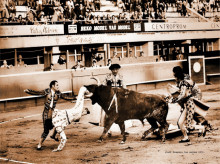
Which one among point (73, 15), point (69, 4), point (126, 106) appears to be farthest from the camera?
point (73, 15)

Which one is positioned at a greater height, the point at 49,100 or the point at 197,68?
the point at 197,68

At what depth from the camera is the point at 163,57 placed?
2088 cm

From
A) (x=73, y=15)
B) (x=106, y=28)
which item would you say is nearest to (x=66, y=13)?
(x=73, y=15)

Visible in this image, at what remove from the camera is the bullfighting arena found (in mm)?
6391

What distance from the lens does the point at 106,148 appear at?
7309 mm

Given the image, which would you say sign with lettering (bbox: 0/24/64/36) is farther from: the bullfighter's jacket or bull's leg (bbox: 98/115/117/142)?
bull's leg (bbox: 98/115/117/142)

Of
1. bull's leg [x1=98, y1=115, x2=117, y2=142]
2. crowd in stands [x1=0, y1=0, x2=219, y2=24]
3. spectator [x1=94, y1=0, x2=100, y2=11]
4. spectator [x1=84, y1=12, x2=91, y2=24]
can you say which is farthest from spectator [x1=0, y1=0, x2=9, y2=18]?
bull's leg [x1=98, y1=115, x2=117, y2=142]

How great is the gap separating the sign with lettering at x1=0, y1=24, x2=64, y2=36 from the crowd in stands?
0.85ft

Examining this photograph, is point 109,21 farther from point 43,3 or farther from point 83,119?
point 83,119

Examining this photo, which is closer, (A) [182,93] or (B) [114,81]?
(A) [182,93]

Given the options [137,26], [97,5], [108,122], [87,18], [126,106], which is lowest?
[108,122]

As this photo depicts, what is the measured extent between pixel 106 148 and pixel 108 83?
171cm

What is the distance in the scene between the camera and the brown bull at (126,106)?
25.1 ft

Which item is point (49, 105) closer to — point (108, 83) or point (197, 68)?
point (108, 83)
